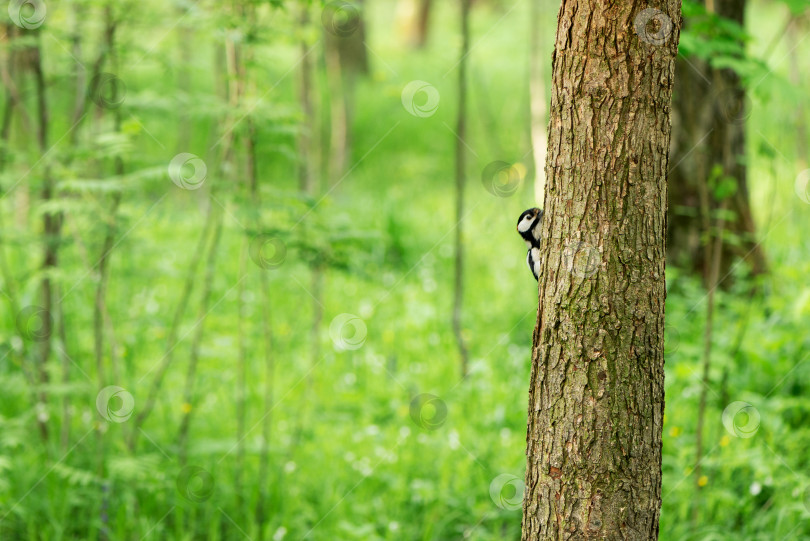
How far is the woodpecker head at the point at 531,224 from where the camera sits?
2281 mm

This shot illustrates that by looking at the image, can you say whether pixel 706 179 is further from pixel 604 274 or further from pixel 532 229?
pixel 604 274

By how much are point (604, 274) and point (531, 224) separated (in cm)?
56

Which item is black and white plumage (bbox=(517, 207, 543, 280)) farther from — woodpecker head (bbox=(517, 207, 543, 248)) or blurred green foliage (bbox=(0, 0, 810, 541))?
blurred green foliage (bbox=(0, 0, 810, 541))

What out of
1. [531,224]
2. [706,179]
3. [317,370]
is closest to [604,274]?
[531,224]

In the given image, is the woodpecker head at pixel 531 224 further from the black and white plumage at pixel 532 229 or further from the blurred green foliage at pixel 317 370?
the blurred green foliage at pixel 317 370

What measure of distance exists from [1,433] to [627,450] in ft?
10.2

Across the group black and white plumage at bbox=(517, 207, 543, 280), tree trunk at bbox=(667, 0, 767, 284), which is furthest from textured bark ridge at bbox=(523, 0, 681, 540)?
tree trunk at bbox=(667, 0, 767, 284)

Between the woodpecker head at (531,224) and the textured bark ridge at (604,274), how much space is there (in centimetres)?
41

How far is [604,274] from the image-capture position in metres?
1.76

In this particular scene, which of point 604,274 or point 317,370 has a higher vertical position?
point 604,274

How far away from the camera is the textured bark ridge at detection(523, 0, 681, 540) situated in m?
1.72

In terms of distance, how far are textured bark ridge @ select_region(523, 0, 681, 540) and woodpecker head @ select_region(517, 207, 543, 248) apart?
412 mm

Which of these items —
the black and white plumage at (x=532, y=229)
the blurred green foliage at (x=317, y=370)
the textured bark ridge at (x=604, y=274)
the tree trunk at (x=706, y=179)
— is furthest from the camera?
the tree trunk at (x=706, y=179)

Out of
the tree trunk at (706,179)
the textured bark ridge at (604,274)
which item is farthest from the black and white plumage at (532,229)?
the tree trunk at (706,179)
